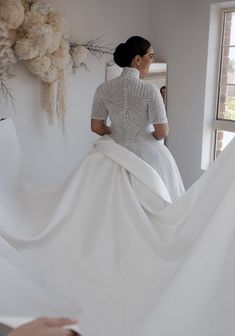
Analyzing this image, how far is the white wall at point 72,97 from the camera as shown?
2.89 meters

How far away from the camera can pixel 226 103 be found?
3117mm

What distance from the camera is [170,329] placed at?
1.25 meters

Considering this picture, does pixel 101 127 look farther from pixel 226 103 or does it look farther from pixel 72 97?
pixel 226 103

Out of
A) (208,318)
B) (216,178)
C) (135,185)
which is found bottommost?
(208,318)

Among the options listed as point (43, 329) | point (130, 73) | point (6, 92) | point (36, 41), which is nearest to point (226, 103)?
point (130, 73)

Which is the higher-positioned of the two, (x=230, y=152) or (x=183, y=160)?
(x=230, y=152)

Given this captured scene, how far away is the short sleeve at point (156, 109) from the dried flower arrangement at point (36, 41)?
0.97 meters

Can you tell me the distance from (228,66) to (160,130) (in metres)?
1.32

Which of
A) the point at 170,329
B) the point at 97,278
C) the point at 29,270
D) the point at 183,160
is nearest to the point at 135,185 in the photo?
the point at 97,278

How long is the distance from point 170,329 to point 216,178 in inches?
23.4

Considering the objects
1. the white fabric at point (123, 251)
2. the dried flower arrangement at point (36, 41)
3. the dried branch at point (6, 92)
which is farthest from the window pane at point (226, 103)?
the dried branch at point (6, 92)

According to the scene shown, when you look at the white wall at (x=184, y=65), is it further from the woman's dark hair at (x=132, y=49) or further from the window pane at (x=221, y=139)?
the woman's dark hair at (x=132, y=49)

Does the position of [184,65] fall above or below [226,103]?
above

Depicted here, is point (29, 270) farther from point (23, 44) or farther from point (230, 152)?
point (23, 44)
